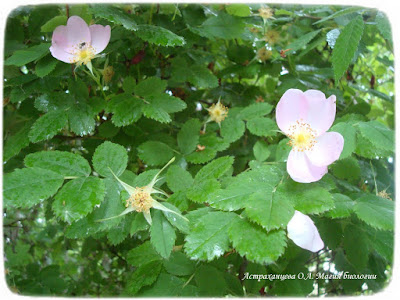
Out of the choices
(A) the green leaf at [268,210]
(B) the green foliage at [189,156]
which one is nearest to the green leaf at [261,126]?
(B) the green foliage at [189,156]

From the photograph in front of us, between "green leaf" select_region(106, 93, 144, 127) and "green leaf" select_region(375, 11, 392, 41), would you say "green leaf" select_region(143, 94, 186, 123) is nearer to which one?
"green leaf" select_region(106, 93, 144, 127)

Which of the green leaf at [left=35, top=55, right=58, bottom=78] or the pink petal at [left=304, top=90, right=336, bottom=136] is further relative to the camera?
the green leaf at [left=35, top=55, right=58, bottom=78]

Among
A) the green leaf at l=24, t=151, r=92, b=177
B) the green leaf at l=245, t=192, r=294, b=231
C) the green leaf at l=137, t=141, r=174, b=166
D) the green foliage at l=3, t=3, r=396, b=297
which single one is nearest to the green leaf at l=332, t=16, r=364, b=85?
the green foliage at l=3, t=3, r=396, b=297

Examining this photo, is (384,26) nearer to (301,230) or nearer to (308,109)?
(308,109)

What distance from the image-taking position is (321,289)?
89 centimetres

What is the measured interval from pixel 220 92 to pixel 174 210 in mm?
686

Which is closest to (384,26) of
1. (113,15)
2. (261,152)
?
(261,152)

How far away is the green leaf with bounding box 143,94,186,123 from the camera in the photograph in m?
0.83

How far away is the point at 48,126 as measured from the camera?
784 millimetres

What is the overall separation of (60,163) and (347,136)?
548mm

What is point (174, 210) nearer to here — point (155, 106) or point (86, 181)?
point (86, 181)

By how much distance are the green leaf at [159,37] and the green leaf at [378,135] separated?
419 millimetres

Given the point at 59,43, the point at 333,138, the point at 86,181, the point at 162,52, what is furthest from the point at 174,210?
the point at 162,52

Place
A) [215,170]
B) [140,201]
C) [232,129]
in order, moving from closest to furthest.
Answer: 1. [140,201]
2. [215,170]
3. [232,129]
